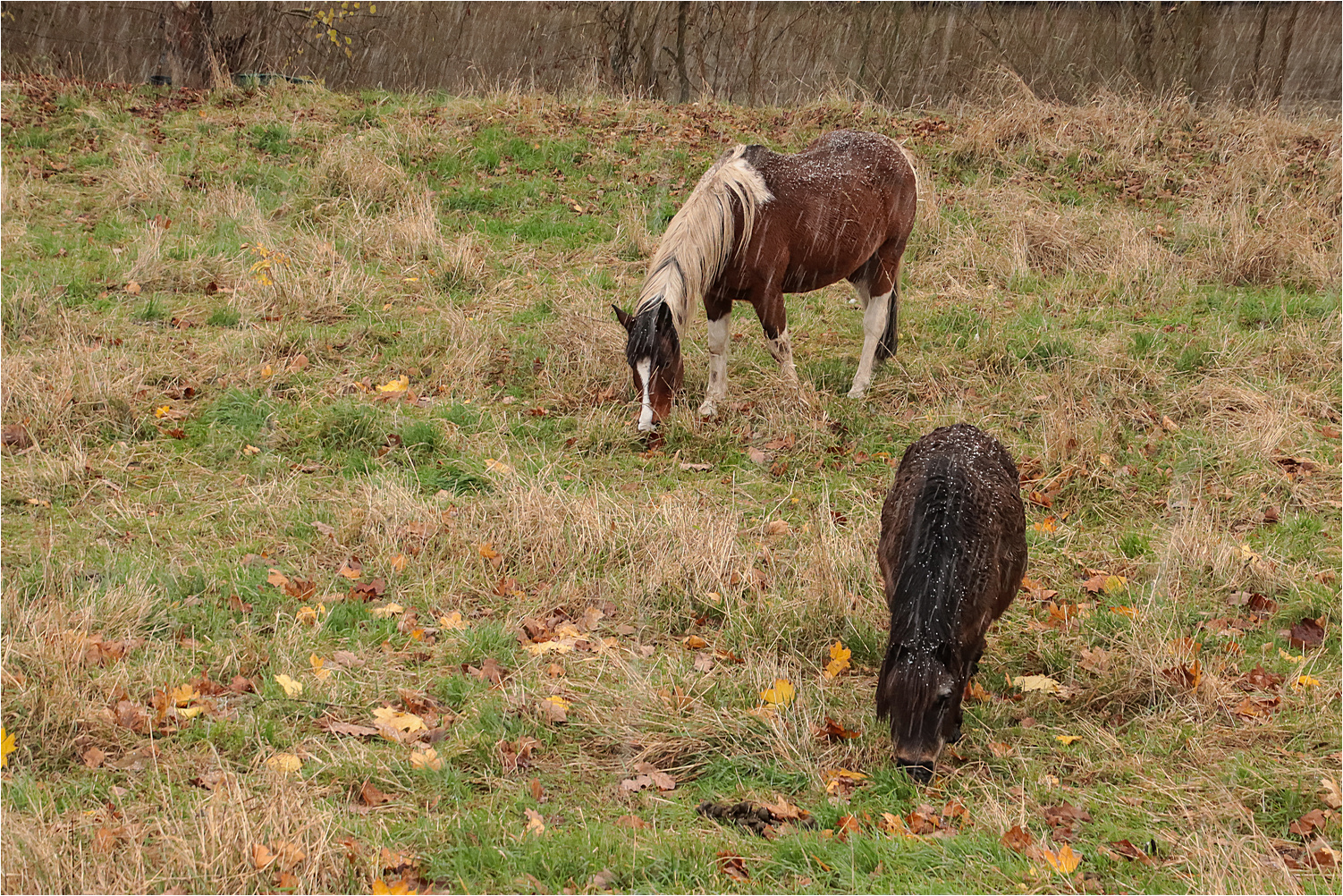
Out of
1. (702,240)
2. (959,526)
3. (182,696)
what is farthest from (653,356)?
(182,696)

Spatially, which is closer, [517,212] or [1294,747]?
[1294,747]

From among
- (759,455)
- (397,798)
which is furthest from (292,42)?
(397,798)

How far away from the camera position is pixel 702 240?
25.6 feet

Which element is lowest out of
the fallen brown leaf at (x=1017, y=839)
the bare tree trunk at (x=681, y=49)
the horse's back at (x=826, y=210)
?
the fallen brown leaf at (x=1017, y=839)

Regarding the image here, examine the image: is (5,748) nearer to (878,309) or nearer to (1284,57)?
(878,309)

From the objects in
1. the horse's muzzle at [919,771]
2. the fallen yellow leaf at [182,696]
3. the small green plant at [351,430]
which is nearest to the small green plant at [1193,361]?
the horse's muzzle at [919,771]

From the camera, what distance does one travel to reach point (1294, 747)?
15.0ft

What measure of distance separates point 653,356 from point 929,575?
327 centimetres

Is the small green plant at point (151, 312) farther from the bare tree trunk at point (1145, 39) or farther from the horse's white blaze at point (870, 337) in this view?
the bare tree trunk at point (1145, 39)

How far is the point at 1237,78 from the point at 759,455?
12.5 metres

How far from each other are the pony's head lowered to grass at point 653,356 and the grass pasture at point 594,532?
22 centimetres

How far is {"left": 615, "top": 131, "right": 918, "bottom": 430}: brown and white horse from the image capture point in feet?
25.2

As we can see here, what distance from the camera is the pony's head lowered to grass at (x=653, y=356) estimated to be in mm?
7484

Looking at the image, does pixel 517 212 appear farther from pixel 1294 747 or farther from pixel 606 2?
pixel 1294 747
